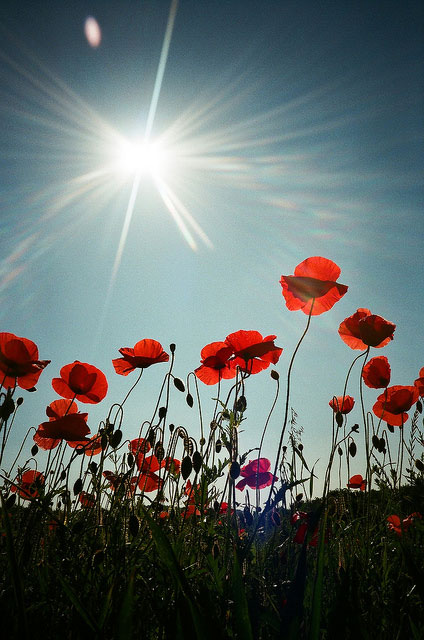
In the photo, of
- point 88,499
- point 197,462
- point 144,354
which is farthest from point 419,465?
point 88,499

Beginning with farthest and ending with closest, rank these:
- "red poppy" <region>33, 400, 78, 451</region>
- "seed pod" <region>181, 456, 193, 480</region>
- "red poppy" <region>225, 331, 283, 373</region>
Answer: "red poppy" <region>33, 400, 78, 451</region>, "red poppy" <region>225, 331, 283, 373</region>, "seed pod" <region>181, 456, 193, 480</region>

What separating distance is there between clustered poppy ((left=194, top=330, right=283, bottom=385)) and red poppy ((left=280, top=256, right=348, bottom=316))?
321 mm

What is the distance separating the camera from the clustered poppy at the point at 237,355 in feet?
8.14

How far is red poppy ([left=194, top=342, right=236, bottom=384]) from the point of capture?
2942 mm

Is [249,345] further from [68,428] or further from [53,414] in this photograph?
[53,414]

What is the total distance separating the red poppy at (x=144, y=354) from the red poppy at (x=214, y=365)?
11.8 inches

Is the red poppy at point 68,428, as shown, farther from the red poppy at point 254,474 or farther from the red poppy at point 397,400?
the red poppy at point 397,400

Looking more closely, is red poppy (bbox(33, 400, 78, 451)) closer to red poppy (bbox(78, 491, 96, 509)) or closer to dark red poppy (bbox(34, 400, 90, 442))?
dark red poppy (bbox(34, 400, 90, 442))

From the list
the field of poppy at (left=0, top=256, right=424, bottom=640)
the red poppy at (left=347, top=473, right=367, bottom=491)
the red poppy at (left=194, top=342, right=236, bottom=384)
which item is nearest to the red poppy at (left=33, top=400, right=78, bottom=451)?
the field of poppy at (left=0, top=256, right=424, bottom=640)

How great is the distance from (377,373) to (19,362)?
2.70 meters

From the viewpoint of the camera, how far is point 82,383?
294 cm

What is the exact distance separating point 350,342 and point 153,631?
229 cm

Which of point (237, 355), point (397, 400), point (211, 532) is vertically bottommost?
point (211, 532)

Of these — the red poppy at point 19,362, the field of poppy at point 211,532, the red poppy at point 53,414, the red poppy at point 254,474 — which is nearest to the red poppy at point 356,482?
the field of poppy at point 211,532
